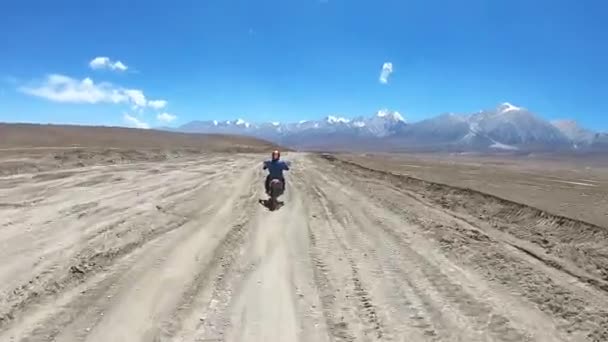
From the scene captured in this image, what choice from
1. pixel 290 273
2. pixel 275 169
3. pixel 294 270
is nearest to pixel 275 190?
pixel 275 169

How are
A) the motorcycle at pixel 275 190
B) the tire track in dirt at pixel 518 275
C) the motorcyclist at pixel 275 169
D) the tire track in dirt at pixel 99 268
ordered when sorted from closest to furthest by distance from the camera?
the tire track in dirt at pixel 99 268 < the tire track in dirt at pixel 518 275 < the motorcycle at pixel 275 190 < the motorcyclist at pixel 275 169

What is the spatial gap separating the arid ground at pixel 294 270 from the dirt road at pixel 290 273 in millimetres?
28

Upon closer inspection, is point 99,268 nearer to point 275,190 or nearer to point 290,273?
point 290,273

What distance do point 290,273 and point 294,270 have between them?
19 cm

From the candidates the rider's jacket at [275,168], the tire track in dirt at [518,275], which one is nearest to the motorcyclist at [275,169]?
the rider's jacket at [275,168]

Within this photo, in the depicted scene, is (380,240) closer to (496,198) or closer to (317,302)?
(317,302)

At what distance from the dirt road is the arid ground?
0.03 meters

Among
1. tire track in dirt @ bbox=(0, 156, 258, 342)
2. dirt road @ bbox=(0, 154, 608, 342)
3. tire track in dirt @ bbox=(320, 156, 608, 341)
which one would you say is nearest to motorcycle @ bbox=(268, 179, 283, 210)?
dirt road @ bbox=(0, 154, 608, 342)

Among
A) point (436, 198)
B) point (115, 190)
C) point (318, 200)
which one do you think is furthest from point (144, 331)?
point (436, 198)

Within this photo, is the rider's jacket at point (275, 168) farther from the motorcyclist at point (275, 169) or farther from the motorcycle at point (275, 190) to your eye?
the motorcycle at point (275, 190)

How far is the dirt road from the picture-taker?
604 cm

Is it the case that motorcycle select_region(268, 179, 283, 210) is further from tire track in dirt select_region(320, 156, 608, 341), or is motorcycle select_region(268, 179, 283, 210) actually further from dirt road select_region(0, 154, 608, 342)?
tire track in dirt select_region(320, 156, 608, 341)

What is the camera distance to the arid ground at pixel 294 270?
605cm

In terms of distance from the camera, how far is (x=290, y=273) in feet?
26.7
